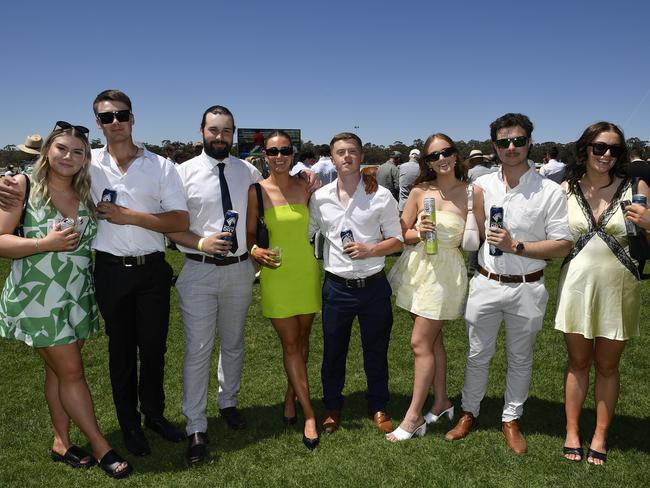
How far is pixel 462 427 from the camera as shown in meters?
4.44

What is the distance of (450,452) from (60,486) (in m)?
2.86

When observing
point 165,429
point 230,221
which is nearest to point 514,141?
point 230,221

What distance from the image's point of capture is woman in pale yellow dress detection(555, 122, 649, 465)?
376 centimetres

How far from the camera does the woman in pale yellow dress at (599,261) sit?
3756 mm

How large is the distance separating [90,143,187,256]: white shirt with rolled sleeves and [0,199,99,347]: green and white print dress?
20 cm

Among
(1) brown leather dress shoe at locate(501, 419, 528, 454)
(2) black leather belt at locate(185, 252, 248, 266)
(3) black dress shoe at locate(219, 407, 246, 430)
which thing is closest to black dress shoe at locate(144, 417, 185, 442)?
(3) black dress shoe at locate(219, 407, 246, 430)

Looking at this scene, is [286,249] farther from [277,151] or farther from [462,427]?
[462,427]

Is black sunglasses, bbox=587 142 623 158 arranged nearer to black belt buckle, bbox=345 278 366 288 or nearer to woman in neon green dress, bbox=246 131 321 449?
black belt buckle, bbox=345 278 366 288

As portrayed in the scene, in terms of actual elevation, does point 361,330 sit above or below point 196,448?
above

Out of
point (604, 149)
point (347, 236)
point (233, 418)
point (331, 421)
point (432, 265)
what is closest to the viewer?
point (604, 149)

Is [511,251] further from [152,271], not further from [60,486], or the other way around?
[60,486]

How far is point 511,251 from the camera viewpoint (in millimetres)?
3826

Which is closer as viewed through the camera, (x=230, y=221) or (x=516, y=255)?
(x=230, y=221)

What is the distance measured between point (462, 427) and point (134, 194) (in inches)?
125
